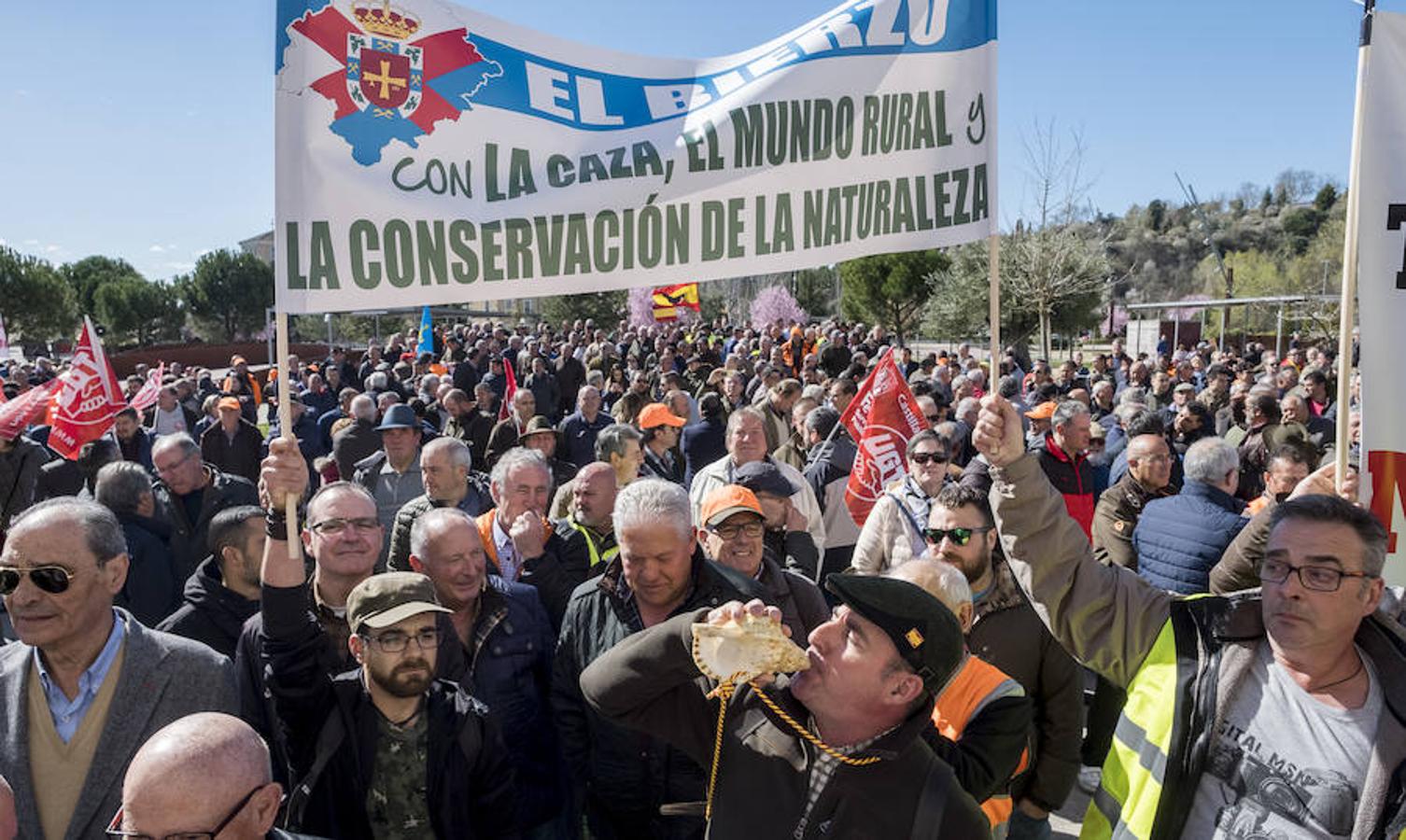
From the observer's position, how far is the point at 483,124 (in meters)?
3.76

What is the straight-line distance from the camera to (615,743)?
3248 millimetres

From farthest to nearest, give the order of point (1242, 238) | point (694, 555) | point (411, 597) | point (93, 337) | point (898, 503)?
point (1242, 238) → point (93, 337) → point (898, 503) → point (694, 555) → point (411, 597)

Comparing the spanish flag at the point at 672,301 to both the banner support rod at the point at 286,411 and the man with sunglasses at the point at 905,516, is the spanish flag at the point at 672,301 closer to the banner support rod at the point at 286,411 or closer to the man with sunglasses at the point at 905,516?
the man with sunglasses at the point at 905,516

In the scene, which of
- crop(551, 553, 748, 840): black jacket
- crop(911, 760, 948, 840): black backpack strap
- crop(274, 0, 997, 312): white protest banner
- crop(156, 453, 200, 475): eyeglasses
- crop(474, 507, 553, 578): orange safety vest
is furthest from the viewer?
crop(156, 453, 200, 475): eyeglasses

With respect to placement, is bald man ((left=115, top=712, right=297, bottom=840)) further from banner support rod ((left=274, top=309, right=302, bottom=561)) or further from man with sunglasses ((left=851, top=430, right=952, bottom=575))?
man with sunglasses ((left=851, top=430, right=952, bottom=575))

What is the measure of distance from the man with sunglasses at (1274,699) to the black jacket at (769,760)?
23.4 inches

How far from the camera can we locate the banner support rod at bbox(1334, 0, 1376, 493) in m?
2.88

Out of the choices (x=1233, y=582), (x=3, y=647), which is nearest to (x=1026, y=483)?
(x=1233, y=582)

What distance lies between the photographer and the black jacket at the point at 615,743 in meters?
3.18

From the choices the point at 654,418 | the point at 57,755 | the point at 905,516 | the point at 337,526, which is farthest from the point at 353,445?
the point at 57,755

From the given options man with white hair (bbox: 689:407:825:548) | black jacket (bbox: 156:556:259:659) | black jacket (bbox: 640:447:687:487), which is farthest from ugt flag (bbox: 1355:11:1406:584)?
black jacket (bbox: 640:447:687:487)

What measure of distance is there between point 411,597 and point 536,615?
94cm

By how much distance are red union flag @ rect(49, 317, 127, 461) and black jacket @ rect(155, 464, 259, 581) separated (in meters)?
2.15

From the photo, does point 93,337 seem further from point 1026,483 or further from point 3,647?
point 1026,483
